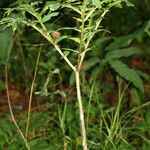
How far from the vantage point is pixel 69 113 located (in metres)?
1.72

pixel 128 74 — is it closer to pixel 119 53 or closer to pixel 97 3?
pixel 119 53

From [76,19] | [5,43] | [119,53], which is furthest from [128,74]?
[76,19]

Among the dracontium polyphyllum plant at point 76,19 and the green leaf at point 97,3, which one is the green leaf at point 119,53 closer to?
the dracontium polyphyllum plant at point 76,19

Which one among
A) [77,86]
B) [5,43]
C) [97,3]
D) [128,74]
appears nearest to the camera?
[97,3]

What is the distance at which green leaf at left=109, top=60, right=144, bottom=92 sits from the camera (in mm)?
1636

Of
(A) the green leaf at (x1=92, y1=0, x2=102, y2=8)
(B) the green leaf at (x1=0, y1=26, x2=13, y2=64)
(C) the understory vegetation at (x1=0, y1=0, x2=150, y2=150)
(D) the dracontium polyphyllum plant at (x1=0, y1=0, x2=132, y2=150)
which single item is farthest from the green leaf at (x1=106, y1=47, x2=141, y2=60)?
(A) the green leaf at (x1=92, y1=0, x2=102, y2=8)

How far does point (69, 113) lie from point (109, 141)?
0.99 feet

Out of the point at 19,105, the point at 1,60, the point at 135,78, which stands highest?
the point at 1,60

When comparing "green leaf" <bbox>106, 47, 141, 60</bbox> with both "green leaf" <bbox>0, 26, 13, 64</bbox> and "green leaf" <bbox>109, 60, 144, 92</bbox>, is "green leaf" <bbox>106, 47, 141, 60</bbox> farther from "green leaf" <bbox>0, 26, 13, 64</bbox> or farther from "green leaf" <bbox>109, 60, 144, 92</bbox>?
"green leaf" <bbox>0, 26, 13, 64</bbox>

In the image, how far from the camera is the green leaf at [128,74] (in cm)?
164

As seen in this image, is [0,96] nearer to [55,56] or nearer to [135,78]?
[55,56]

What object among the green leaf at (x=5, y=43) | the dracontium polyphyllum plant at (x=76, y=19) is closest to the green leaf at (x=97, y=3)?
the dracontium polyphyllum plant at (x=76, y=19)

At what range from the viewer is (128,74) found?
1637 mm

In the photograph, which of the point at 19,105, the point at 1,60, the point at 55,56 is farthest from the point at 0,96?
the point at 1,60
